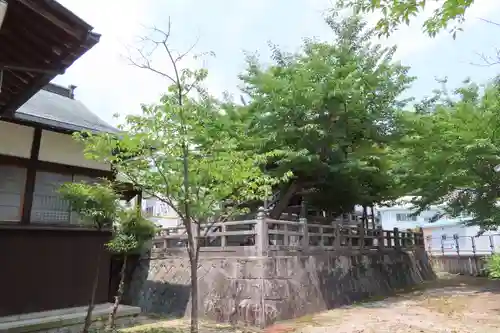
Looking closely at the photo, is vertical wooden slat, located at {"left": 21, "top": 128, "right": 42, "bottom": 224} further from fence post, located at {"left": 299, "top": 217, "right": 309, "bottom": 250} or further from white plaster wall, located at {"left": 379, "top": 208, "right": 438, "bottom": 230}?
white plaster wall, located at {"left": 379, "top": 208, "right": 438, "bottom": 230}

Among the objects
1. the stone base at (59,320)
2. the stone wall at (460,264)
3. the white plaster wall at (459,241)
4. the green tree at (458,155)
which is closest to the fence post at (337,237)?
the green tree at (458,155)

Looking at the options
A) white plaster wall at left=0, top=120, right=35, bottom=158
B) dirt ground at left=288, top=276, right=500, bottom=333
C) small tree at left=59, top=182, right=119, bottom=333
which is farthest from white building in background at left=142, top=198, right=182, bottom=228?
dirt ground at left=288, top=276, right=500, bottom=333

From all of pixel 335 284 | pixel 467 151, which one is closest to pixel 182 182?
pixel 335 284

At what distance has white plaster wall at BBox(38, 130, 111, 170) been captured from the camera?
9.05 m

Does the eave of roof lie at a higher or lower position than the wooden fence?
higher

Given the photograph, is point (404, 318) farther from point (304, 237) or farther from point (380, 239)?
point (380, 239)

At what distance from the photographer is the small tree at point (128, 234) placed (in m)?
9.55

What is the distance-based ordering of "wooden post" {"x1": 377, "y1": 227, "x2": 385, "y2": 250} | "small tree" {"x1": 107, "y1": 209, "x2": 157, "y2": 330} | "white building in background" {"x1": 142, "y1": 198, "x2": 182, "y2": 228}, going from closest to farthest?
"small tree" {"x1": 107, "y1": 209, "x2": 157, "y2": 330} < "white building in background" {"x1": 142, "y1": 198, "x2": 182, "y2": 228} < "wooden post" {"x1": 377, "y1": 227, "x2": 385, "y2": 250}

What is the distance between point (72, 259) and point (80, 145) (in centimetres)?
284

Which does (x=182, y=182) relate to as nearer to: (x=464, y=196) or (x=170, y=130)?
(x=170, y=130)

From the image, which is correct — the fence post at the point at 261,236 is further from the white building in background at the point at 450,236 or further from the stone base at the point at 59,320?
the white building in background at the point at 450,236

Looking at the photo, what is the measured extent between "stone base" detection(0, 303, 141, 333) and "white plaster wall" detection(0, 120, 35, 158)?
11.8 ft

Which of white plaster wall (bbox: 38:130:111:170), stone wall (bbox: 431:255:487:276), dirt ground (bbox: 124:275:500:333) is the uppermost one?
white plaster wall (bbox: 38:130:111:170)

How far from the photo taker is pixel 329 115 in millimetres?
12961
